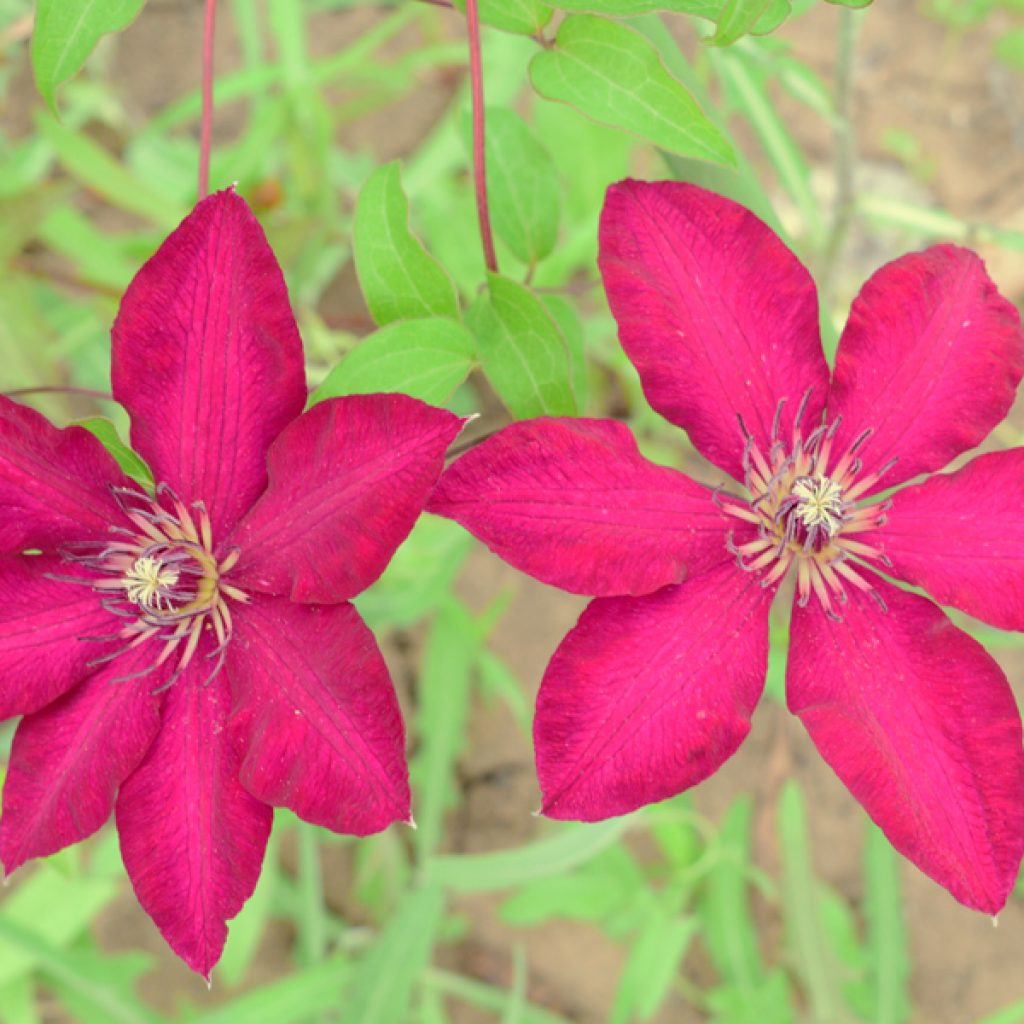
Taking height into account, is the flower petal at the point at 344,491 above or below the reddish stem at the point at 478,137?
below

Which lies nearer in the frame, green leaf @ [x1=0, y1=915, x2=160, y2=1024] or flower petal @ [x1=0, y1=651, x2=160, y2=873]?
flower petal @ [x1=0, y1=651, x2=160, y2=873]

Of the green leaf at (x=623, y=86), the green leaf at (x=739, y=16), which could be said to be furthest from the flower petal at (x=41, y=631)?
the green leaf at (x=739, y=16)

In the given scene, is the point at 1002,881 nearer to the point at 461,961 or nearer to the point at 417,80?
the point at 461,961

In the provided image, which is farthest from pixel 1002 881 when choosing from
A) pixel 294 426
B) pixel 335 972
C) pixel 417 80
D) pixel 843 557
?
pixel 417 80

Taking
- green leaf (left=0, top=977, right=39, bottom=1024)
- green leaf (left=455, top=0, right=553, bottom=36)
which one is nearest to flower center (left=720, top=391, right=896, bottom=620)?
green leaf (left=455, top=0, right=553, bottom=36)

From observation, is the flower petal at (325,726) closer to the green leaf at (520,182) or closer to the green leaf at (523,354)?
the green leaf at (523,354)

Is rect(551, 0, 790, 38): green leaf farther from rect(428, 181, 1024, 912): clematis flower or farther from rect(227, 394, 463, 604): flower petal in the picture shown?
rect(227, 394, 463, 604): flower petal
